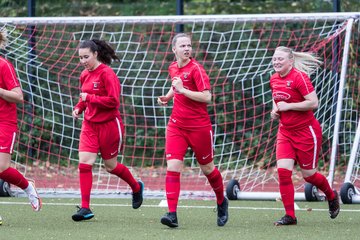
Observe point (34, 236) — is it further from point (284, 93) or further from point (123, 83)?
point (123, 83)

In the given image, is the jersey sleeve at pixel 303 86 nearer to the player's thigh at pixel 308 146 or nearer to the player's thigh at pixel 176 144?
the player's thigh at pixel 308 146

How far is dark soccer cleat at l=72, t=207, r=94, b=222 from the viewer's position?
8820 mm

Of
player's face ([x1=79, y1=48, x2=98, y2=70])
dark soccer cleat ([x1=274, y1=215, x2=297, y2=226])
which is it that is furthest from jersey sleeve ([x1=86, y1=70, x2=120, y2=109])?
dark soccer cleat ([x1=274, y1=215, x2=297, y2=226])

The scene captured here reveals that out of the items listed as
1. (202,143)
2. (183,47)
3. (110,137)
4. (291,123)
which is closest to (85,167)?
(110,137)

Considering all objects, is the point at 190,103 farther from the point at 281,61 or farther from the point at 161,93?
the point at 161,93

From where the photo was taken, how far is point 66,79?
13.5m

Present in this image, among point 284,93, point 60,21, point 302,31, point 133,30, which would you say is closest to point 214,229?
point 284,93

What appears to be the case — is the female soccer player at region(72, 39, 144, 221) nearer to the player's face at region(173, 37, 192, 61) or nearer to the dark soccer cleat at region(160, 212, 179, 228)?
the player's face at region(173, 37, 192, 61)

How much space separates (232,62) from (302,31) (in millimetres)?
1033

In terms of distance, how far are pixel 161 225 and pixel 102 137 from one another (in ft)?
3.32

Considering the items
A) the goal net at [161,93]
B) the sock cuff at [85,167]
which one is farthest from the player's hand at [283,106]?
the goal net at [161,93]

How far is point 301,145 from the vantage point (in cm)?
871

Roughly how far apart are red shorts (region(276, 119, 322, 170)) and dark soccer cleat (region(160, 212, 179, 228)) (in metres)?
1.11

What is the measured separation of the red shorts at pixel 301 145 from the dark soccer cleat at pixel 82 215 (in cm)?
176
